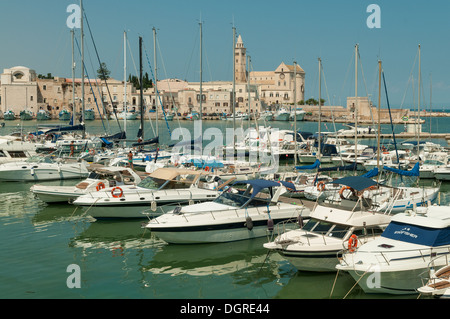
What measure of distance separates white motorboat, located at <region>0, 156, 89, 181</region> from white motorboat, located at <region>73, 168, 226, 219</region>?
30.9 feet

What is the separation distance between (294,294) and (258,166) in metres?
17.3

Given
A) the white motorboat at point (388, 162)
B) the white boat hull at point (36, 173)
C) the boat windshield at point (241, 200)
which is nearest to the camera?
the boat windshield at point (241, 200)

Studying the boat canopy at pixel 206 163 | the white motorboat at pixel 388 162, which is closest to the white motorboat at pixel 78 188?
the boat canopy at pixel 206 163

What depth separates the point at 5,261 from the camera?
13.9 meters

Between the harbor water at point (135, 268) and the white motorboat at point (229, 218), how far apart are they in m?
0.33

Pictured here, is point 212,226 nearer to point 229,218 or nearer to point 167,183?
point 229,218

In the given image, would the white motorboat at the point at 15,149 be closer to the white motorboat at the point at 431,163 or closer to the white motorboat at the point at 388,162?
the white motorboat at the point at 388,162

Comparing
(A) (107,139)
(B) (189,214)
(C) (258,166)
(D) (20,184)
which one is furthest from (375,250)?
(A) (107,139)

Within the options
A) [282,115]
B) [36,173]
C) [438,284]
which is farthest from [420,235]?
[282,115]

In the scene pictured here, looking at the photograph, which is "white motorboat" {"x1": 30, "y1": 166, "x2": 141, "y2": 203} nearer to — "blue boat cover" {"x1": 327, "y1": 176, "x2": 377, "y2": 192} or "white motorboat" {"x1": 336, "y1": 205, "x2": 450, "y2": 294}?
"blue boat cover" {"x1": 327, "y1": 176, "x2": 377, "y2": 192}

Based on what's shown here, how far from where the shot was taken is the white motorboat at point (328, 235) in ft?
40.0

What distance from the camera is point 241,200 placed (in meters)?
16.0
